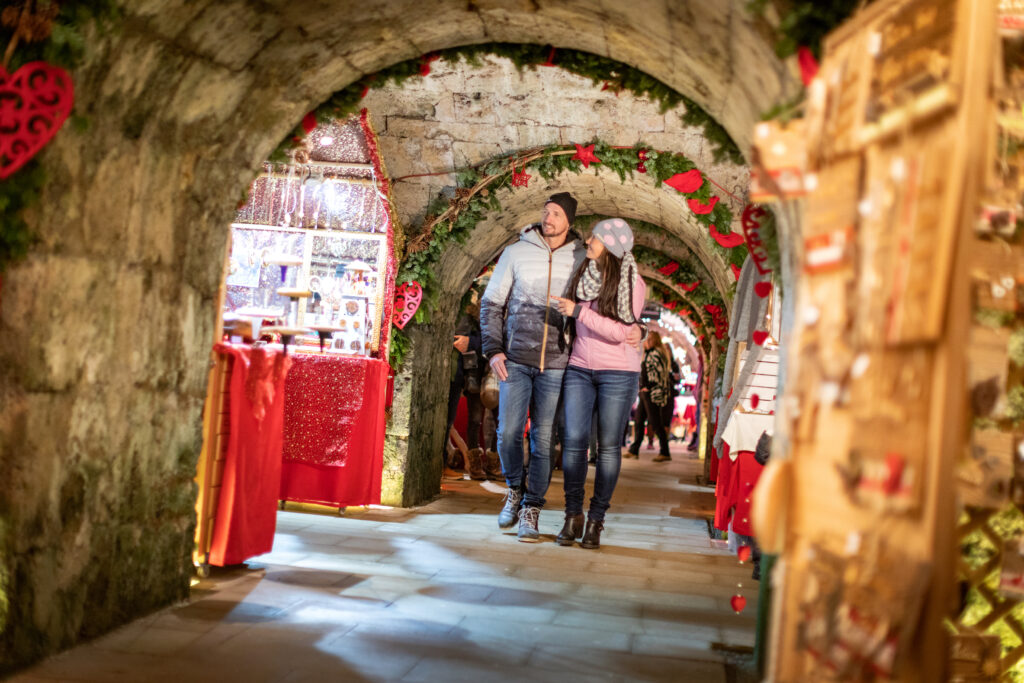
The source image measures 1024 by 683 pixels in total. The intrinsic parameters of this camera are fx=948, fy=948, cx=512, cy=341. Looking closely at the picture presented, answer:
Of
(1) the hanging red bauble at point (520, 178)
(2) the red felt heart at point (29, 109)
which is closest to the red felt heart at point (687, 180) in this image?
(1) the hanging red bauble at point (520, 178)

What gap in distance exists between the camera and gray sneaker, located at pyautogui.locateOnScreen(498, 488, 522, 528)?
19.7 ft

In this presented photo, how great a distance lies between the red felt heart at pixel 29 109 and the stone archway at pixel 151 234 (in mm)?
119

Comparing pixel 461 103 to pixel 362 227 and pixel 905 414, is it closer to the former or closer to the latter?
pixel 362 227

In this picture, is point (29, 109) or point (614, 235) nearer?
point (29, 109)

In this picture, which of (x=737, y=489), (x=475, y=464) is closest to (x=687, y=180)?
(x=737, y=489)

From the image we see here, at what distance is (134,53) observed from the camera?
9.91 feet

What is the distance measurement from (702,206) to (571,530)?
8.93ft

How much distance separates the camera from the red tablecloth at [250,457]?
4.08 meters

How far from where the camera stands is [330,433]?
616 cm

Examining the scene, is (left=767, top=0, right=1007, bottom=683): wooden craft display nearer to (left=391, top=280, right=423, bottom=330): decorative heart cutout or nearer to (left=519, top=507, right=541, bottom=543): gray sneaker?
(left=519, top=507, right=541, bottom=543): gray sneaker

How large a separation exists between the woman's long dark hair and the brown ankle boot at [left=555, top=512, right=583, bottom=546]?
4.01 ft

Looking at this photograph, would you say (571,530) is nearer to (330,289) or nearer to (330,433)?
(330,433)

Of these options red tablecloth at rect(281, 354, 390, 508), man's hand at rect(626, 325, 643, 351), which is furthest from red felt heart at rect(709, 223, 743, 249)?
red tablecloth at rect(281, 354, 390, 508)

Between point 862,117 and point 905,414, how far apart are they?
0.58 m
